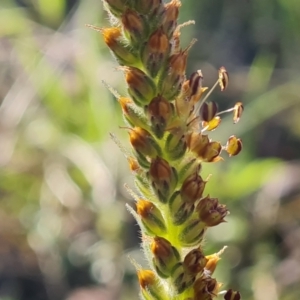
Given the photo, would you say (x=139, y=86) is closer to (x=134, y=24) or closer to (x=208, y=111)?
(x=134, y=24)

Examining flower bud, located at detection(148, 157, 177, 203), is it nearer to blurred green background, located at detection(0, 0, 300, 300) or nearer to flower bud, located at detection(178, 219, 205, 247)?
flower bud, located at detection(178, 219, 205, 247)

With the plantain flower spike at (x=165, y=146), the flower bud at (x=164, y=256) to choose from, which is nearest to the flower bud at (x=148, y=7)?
the plantain flower spike at (x=165, y=146)

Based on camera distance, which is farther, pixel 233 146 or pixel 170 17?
pixel 233 146

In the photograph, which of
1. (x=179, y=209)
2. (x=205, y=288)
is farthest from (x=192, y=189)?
(x=205, y=288)

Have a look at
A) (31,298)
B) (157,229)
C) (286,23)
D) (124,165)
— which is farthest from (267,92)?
(157,229)

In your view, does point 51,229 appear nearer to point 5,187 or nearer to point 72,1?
point 5,187

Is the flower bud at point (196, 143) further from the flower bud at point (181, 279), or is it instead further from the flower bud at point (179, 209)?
the flower bud at point (181, 279)

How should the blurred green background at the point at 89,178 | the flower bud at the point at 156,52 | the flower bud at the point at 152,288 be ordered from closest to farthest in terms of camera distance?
the flower bud at the point at 156,52
the flower bud at the point at 152,288
the blurred green background at the point at 89,178
